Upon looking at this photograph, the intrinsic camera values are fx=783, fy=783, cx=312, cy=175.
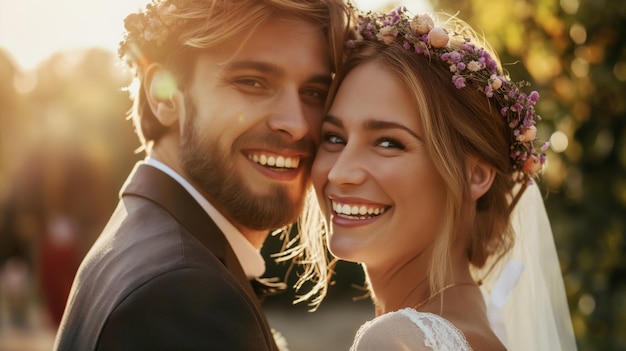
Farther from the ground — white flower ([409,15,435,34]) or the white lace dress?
white flower ([409,15,435,34])

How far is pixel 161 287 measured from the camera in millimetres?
2451

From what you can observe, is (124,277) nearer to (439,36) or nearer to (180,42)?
(180,42)

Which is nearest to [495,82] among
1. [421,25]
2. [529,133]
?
[529,133]

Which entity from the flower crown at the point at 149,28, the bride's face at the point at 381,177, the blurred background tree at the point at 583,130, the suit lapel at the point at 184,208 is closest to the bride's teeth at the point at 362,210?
the bride's face at the point at 381,177

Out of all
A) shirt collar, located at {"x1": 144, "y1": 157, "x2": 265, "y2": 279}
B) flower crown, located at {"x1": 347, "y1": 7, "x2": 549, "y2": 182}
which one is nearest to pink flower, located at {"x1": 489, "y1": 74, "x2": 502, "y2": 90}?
flower crown, located at {"x1": 347, "y1": 7, "x2": 549, "y2": 182}

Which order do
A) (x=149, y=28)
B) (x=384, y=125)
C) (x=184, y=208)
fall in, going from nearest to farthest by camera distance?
(x=184, y=208), (x=384, y=125), (x=149, y=28)

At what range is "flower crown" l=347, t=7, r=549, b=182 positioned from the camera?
3096 millimetres

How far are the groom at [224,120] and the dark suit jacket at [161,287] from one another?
11mm

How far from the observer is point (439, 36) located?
3.11m

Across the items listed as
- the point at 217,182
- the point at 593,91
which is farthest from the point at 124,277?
the point at 593,91

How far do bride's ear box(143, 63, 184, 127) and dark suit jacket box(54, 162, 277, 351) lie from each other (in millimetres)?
520

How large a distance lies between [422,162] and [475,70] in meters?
0.42

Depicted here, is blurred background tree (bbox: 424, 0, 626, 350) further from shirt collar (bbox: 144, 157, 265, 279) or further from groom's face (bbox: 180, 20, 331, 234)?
shirt collar (bbox: 144, 157, 265, 279)

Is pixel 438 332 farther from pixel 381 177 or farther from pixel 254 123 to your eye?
pixel 254 123
